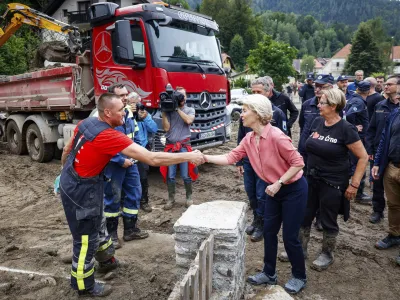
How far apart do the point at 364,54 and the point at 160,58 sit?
165 feet

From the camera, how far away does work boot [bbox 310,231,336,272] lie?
359 cm

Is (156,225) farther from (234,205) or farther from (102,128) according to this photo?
(102,128)

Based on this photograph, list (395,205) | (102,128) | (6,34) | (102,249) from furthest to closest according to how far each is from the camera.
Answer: (6,34), (395,205), (102,249), (102,128)

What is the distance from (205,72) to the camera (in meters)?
6.59

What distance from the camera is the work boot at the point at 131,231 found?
13.8 ft

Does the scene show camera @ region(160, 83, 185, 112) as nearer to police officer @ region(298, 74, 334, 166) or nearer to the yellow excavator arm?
police officer @ region(298, 74, 334, 166)

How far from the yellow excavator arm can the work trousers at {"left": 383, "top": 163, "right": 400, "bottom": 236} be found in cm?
796

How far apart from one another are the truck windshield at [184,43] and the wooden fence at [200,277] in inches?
163

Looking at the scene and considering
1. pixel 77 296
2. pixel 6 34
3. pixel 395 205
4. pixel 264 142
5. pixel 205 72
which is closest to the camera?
pixel 264 142

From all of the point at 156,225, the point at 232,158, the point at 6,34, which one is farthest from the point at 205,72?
the point at 6,34

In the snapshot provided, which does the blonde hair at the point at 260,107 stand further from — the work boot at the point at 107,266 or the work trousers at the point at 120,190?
the work boot at the point at 107,266

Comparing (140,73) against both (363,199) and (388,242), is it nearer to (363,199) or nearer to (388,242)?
(363,199)

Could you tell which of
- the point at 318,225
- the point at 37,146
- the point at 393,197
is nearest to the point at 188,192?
the point at 318,225

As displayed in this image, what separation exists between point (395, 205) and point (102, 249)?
340 centimetres
